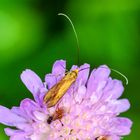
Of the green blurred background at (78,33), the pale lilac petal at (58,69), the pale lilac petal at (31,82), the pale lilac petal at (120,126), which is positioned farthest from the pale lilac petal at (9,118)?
the green blurred background at (78,33)

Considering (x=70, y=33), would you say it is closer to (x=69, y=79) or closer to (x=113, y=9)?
(x=113, y=9)

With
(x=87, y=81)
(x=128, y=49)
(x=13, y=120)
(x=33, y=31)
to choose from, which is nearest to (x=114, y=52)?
(x=128, y=49)

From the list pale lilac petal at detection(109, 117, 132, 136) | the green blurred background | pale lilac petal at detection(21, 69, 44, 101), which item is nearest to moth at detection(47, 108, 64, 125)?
pale lilac petal at detection(21, 69, 44, 101)

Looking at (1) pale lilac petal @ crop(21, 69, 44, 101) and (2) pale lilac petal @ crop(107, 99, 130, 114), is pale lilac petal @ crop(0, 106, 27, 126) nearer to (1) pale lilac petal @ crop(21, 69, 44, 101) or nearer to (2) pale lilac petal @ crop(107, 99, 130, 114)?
(1) pale lilac petal @ crop(21, 69, 44, 101)

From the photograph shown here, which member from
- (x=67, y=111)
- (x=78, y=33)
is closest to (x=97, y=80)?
(x=67, y=111)

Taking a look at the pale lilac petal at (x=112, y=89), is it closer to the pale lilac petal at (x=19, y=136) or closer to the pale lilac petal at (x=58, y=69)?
the pale lilac petal at (x=58, y=69)
